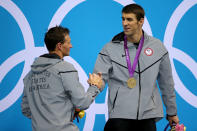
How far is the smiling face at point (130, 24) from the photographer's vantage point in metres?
3.05

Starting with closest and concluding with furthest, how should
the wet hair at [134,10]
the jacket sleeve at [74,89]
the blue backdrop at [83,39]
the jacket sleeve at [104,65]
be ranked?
the jacket sleeve at [74,89] < the jacket sleeve at [104,65] < the wet hair at [134,10] < the blue backdrop at [83,39]

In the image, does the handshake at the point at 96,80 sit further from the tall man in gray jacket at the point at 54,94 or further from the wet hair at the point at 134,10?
the wet hair at the point at 134,10

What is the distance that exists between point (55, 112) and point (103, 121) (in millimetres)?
2168

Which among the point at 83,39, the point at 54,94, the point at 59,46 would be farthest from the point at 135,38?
the point at 83,39

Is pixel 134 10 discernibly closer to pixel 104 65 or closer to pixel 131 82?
pixel 104 65

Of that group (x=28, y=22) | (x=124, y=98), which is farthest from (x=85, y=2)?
(x=124, y=98)

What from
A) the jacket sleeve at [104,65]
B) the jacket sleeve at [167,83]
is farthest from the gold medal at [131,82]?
the jacket sleeve at [167,83]

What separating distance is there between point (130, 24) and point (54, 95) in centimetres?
104

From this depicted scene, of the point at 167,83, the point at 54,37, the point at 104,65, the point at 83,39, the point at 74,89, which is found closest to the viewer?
the point at 74,89

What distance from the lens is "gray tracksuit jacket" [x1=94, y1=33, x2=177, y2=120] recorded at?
291 centimetres

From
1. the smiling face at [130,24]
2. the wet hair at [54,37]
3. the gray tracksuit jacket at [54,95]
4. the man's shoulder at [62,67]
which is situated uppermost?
the smiling face at [130,24]

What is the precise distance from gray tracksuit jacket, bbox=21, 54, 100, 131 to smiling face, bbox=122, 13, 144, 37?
0.74 meters

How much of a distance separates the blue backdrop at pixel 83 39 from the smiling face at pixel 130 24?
1.66m

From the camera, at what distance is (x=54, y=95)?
2.56 m
